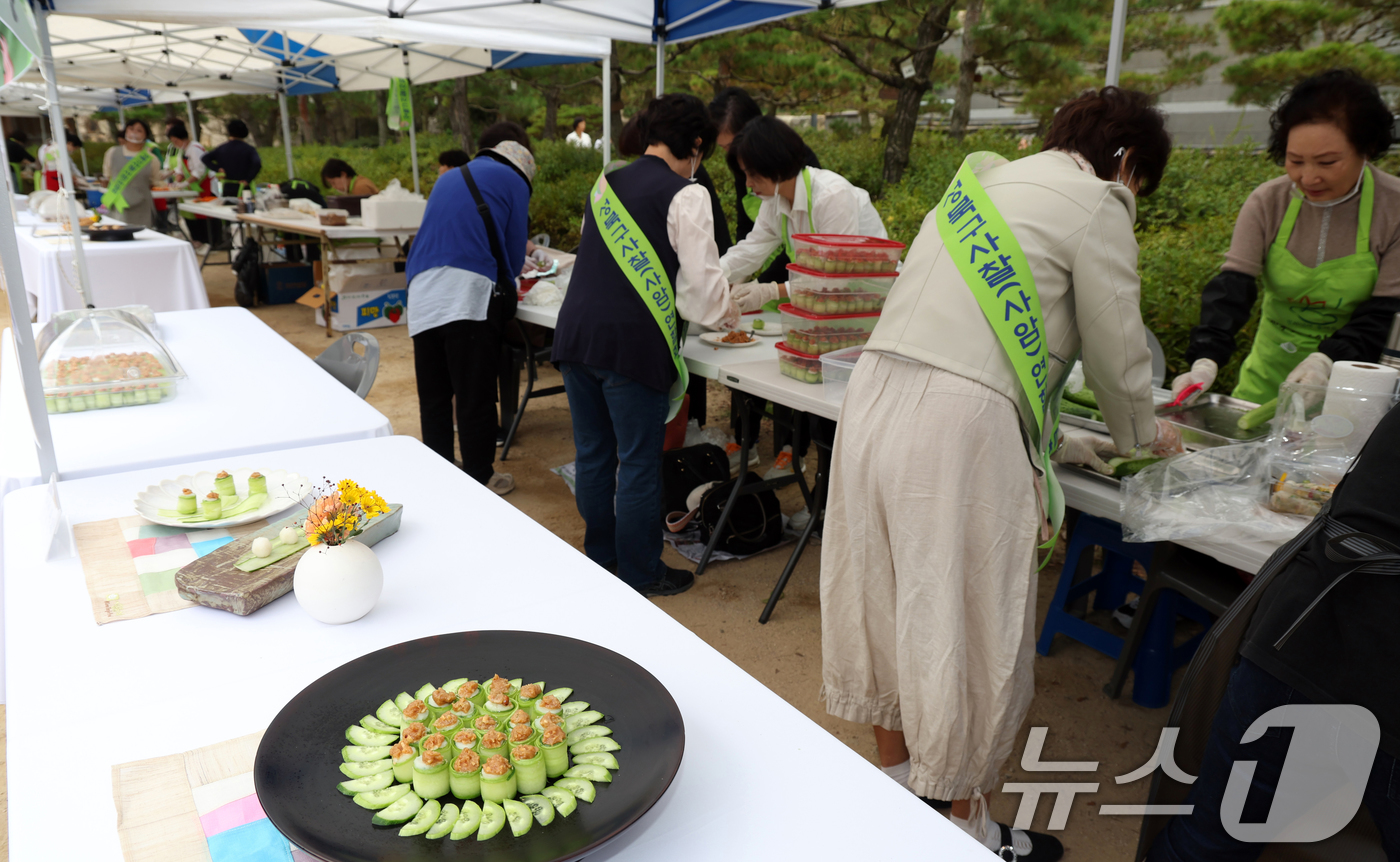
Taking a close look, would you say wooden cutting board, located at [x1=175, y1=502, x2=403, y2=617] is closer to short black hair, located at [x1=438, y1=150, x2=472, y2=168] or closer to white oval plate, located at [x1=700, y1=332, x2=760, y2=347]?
white oval plate, located at [x1=700, y1=332, x2=760, y2=347]

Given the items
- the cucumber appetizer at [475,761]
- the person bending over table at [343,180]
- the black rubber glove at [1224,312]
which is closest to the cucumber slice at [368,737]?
the cucumber appetizer at [475,761]

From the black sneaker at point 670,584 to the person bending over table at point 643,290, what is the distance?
1.20 feet

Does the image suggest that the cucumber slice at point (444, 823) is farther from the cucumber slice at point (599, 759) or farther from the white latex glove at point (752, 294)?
the white latex glove at point (752, 294)

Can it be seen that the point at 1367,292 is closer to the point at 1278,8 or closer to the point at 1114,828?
the point at 1114,828

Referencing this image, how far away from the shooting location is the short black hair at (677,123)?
101 inches

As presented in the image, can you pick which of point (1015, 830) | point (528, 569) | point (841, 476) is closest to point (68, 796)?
point (528, 569)

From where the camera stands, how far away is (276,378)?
2.58m

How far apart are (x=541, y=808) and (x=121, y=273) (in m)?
6.06

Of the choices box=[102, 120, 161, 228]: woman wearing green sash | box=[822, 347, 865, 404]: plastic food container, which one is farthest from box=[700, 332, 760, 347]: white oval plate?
box=[102, 120, 161, 228]: woman wearing green sash

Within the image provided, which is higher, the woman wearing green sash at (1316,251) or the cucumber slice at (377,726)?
the woman wearing green sash at (1316,251)

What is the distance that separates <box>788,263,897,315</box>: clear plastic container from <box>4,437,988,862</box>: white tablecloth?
1.36 metres

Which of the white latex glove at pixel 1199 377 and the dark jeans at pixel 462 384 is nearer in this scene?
the white latex glove at pixel 1199 377

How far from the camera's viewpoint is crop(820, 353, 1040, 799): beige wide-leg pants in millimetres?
1576

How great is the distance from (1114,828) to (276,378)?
256 centimetres
